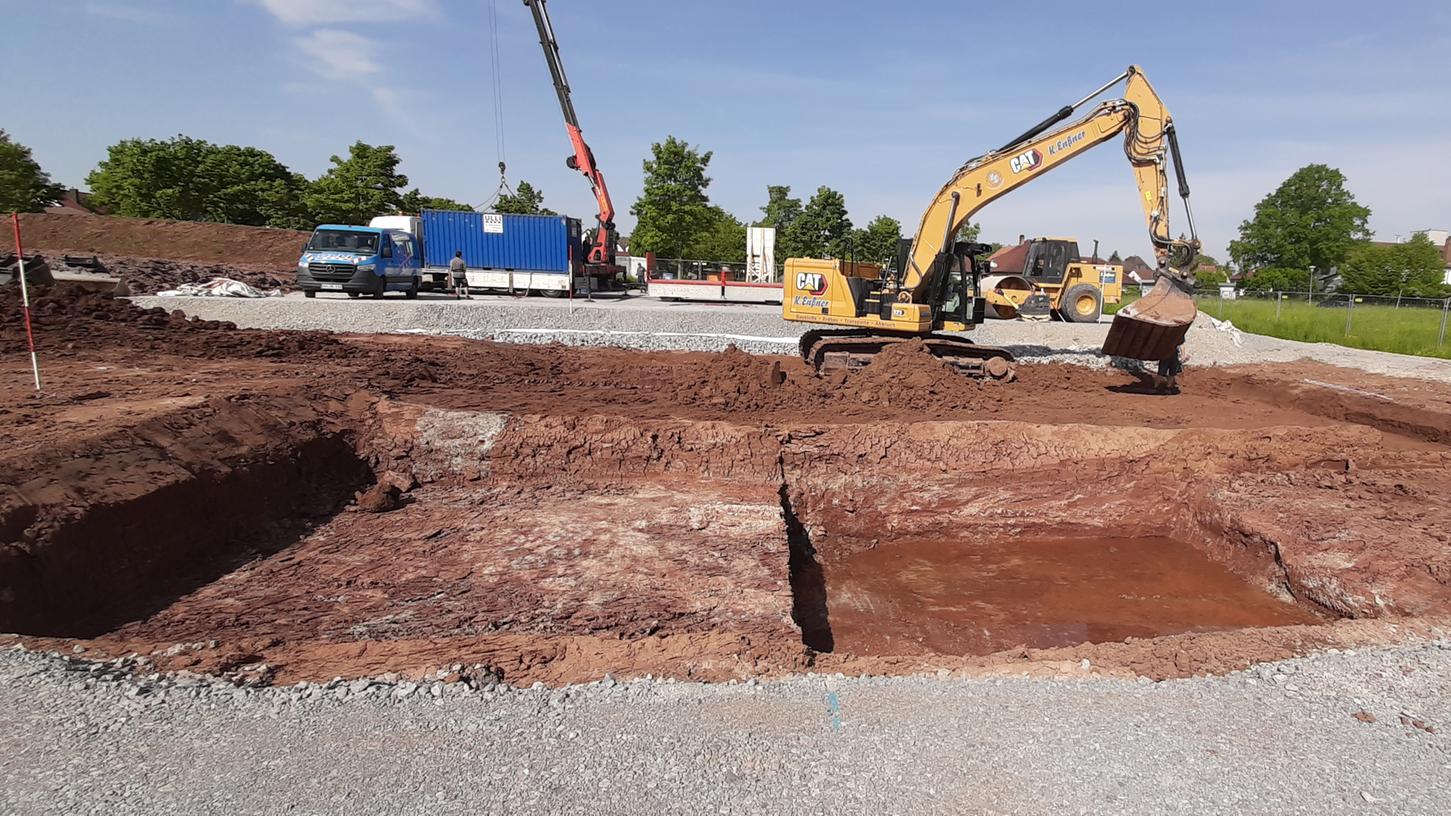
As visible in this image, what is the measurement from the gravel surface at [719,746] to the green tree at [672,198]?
1613 inches

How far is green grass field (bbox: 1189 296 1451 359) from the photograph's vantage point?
62.6ft

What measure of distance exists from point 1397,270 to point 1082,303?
130 ft

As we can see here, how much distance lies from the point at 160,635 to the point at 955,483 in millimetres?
7750

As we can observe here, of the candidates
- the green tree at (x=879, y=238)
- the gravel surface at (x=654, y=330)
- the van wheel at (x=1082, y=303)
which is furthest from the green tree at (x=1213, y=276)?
the gravel surface at (x=654, y=330)

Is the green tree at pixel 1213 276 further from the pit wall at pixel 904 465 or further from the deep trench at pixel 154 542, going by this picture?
the deep trench at pixel 154 542

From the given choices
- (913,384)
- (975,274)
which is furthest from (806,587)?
(975,274)

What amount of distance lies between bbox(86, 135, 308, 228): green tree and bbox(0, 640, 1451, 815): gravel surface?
52791 mm

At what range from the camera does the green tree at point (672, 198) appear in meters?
42.2

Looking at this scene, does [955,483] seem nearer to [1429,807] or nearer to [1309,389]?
[1429,807]

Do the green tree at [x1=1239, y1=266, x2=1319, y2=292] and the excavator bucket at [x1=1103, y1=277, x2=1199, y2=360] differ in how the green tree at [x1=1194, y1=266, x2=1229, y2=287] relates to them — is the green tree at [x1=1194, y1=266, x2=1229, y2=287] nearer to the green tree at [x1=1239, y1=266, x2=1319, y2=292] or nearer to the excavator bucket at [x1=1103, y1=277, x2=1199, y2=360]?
the green tree at [x1=1239, y1=266, x2=1319, y2=292]

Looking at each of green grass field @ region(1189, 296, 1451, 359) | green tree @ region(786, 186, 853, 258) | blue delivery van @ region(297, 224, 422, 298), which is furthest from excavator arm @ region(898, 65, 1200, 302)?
green tree @ region(786, 186, 853, 258)

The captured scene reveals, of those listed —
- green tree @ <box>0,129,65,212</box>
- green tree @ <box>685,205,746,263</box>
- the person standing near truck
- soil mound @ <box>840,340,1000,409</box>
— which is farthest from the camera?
green tree @ <box>685,205,746,263</box>

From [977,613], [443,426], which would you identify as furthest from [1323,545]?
[443,426]

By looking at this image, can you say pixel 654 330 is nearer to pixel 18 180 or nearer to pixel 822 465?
pixel 822 465
